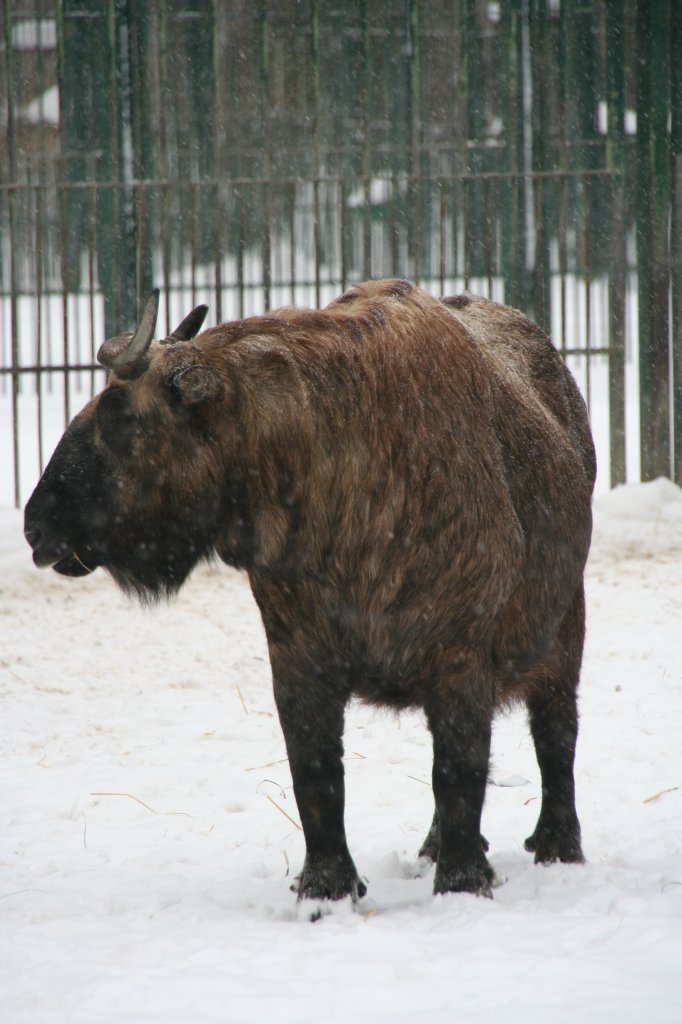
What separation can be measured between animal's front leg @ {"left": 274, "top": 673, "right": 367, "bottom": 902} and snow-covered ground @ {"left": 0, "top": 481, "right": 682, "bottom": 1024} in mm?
95

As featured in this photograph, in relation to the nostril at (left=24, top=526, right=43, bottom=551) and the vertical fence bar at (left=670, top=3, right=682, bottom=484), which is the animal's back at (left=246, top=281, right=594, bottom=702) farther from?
the vertical fence bar at (left=670, top=3, right=682, bottom=484)

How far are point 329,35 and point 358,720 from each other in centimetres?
1038

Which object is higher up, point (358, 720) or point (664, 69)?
point (664, 69)

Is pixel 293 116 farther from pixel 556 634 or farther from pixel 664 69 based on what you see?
pixel 556 634

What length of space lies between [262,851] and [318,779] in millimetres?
755

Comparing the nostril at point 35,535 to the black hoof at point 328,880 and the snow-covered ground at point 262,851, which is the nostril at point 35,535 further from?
the black hoof at point 328,880

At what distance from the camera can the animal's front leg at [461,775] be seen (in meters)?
3.17

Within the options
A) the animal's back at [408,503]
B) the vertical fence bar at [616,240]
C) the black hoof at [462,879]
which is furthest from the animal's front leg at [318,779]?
the vertical fence bar at [616,240]

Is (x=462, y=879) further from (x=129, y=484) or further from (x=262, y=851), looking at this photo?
(x=129, y=484)

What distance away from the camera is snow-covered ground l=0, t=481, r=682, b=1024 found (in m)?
2.74

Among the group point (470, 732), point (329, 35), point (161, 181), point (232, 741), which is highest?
point (329, 35)

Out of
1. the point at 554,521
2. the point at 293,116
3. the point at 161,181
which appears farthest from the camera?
the point at 293,116

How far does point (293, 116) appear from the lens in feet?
43.6

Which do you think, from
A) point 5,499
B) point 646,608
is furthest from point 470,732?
point 5,499
